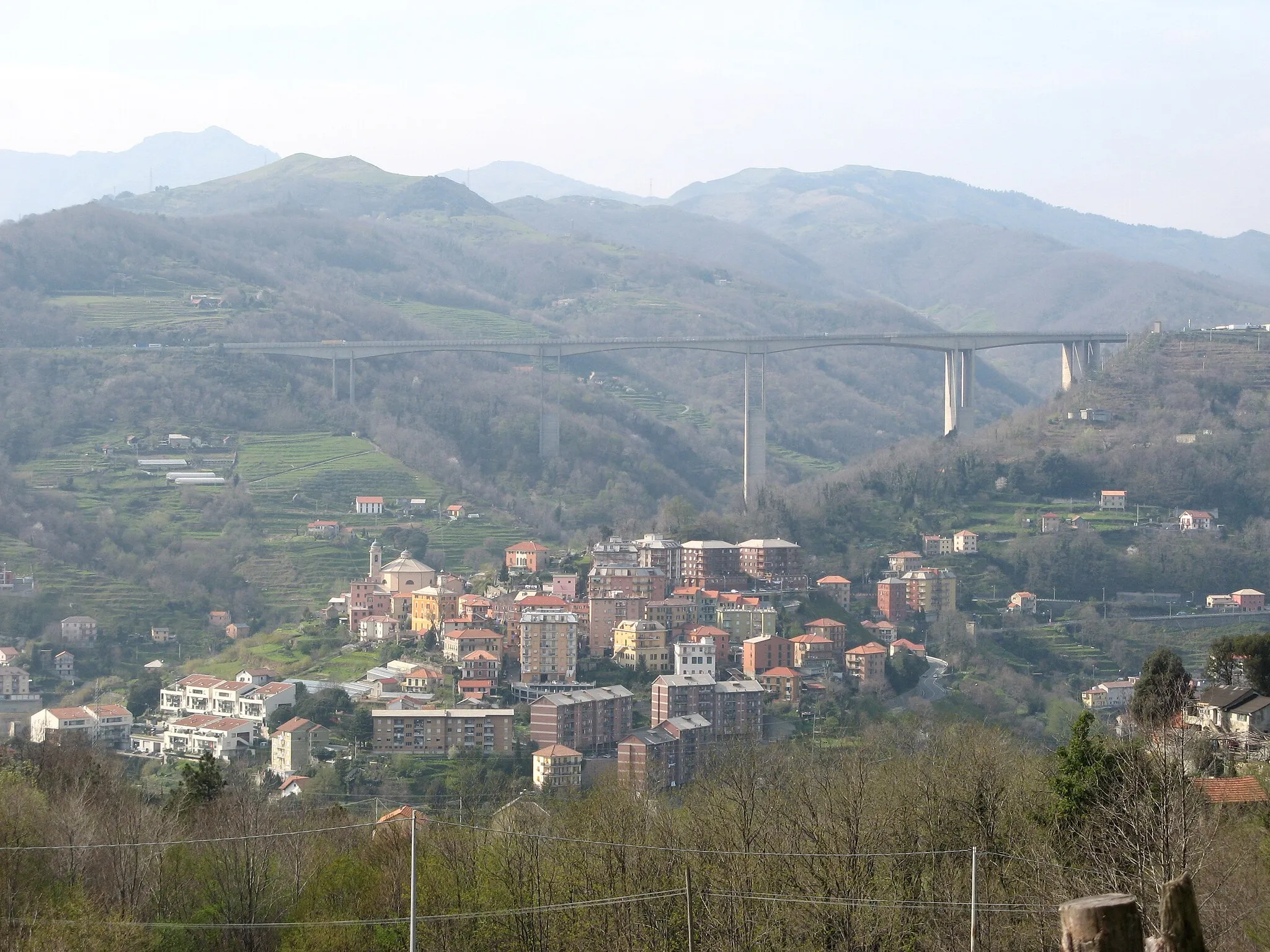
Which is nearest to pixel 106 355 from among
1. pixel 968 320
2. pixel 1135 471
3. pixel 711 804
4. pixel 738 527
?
pixel 738 527

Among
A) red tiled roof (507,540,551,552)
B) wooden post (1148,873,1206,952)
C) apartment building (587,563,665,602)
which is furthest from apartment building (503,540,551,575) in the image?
wooden post (1148,873,1206,952)

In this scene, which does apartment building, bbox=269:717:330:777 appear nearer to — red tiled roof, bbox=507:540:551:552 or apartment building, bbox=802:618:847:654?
apartment building, bbox=802:618:847:654

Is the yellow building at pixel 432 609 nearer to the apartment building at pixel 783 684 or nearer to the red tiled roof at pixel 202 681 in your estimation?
the red tiled roof at pixel 202 681

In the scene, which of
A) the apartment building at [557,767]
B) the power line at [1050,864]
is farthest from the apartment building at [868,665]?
the power line at [1050,864]

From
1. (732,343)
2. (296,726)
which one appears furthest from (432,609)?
(732,343)

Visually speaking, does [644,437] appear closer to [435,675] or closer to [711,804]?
[435,675]
